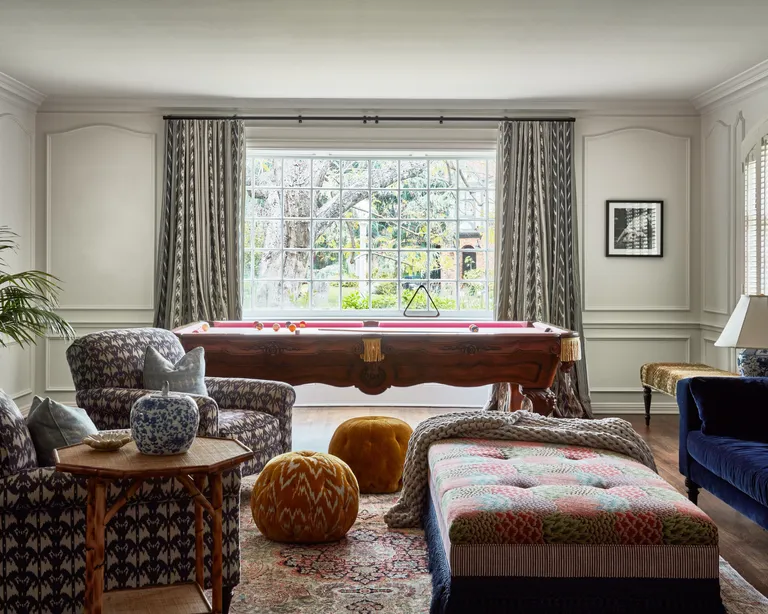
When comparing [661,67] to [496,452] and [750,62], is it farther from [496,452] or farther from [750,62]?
[496,452]

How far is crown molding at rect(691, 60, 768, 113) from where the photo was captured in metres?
5.47

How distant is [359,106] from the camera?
6.63 m

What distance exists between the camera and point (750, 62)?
17.5 ft

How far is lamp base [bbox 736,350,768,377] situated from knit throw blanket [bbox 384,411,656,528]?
1063mm

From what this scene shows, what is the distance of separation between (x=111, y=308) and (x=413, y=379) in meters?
3.16

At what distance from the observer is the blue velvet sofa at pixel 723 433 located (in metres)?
3.18

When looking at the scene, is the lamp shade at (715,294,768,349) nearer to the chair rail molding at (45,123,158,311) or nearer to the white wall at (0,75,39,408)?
the chair rail molding at (45,123,158,311)

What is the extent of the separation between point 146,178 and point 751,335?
4825 millimetres

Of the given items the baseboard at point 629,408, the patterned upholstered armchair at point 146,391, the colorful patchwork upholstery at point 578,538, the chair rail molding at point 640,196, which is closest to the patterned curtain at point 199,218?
→ the patterned upholstered armchair at point 146,391

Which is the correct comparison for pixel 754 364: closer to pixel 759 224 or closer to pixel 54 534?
pixel 759 224

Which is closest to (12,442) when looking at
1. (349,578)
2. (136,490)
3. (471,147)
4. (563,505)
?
(136,490)

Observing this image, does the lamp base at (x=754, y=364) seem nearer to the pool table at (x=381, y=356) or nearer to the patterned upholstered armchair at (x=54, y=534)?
the pool table at (x=381, y=356)

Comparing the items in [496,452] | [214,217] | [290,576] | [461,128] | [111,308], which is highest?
[461,128]

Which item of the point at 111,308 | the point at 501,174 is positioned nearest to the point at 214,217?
the point at 111,308
